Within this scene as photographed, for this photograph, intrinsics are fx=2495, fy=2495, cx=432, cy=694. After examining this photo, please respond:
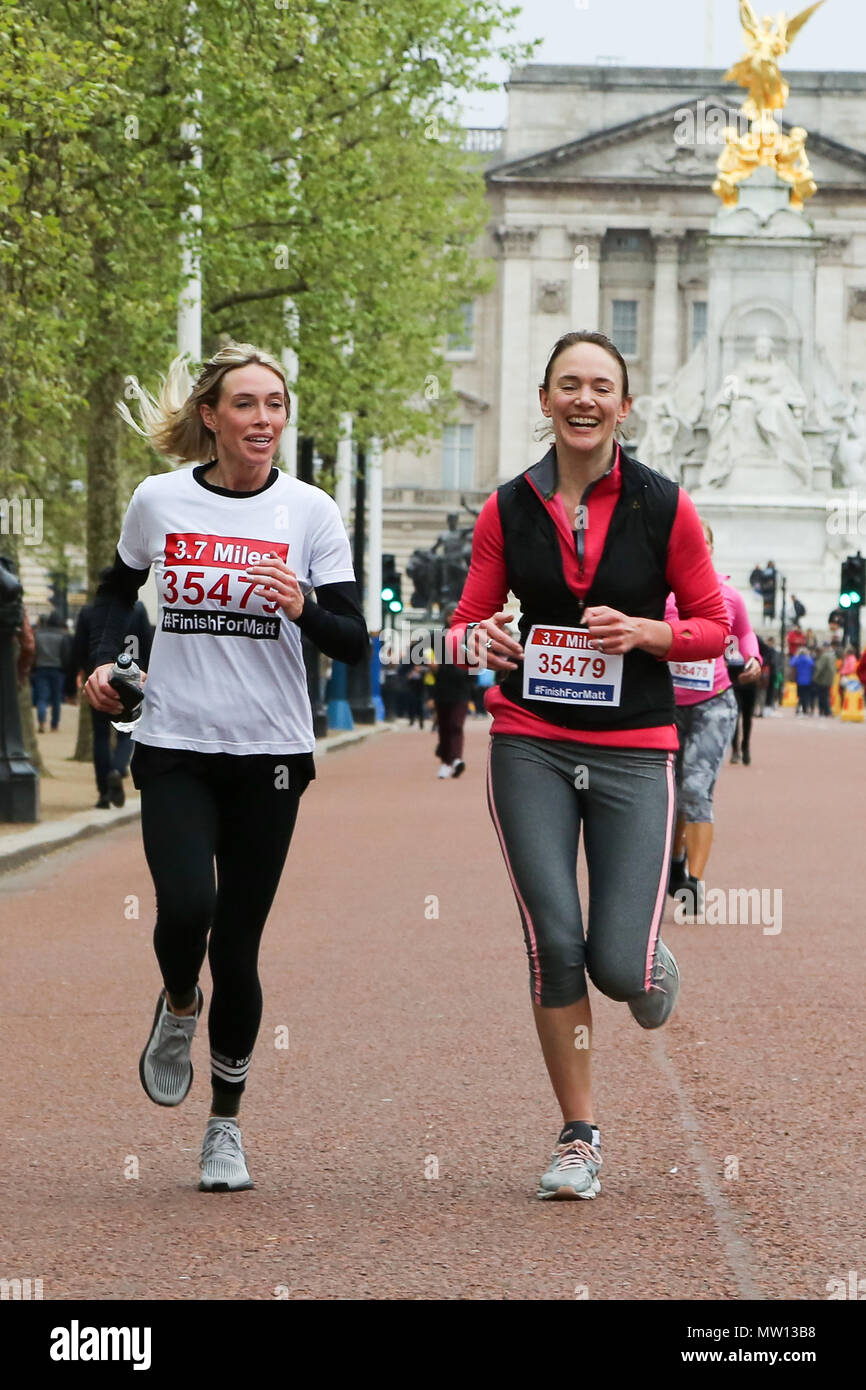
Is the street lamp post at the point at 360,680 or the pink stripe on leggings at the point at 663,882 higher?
the pink stripe on leggings at the point at 663,882

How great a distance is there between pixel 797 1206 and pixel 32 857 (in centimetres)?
1040

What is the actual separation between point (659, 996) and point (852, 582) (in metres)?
42.1

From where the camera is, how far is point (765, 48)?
65688 mm

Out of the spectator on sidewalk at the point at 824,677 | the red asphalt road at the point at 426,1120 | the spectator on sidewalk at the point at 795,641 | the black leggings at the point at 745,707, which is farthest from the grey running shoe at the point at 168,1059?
the spectator on sidewalk at the point at 795,641

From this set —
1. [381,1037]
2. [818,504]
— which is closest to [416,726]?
[818,504]

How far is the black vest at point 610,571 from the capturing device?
621cm

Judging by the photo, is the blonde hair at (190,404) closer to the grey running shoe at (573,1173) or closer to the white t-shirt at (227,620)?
the white t-shirt at (227,620)

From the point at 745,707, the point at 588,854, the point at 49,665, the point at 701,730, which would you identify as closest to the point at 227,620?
the point at 588,854

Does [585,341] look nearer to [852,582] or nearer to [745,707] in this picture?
[745,707]

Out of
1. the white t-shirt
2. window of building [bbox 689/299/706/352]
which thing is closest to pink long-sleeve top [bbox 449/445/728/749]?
the white t-shirt

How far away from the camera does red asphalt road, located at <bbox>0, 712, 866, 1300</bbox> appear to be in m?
5.49

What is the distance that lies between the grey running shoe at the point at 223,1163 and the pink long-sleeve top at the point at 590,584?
125 cm

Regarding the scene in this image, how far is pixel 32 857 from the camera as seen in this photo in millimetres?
15922

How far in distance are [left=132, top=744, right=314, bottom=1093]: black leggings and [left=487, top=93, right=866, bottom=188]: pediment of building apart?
90.8 m
